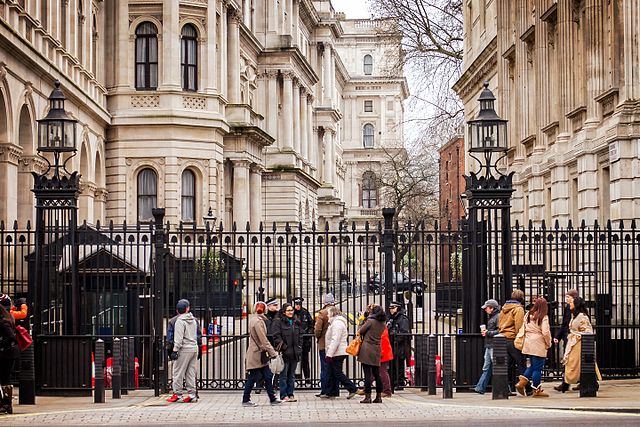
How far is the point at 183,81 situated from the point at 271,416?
38933 mm

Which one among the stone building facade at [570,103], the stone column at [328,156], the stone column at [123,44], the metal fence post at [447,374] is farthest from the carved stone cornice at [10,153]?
the stone column at [328,156]

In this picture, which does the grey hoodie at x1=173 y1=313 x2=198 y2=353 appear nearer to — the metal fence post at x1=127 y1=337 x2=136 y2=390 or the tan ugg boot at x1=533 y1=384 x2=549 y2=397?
the metal fence post at x1=127 y1=337 x2=136 y2=390

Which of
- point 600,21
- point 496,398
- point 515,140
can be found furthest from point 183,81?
point 496,398

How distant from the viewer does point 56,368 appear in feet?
69.6

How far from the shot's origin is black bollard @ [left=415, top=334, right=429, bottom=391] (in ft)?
71.8

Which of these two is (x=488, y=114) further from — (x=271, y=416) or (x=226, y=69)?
(x=226, y=69)

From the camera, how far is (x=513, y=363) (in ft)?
69.8

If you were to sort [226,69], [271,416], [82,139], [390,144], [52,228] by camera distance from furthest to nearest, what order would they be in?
[390,144]
[226,69]
[82,139]
[52,228]
[271,416]

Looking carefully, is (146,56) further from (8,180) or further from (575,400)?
(575,400)

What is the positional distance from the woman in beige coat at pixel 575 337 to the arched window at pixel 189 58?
123 ft

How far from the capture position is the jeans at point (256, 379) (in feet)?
65.6

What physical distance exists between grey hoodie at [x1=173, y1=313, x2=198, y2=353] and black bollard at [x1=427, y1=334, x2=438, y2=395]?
368 cm

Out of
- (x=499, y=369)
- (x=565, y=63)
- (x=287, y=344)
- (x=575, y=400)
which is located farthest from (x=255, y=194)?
(x=575, y=400)

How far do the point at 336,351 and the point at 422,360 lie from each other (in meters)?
2.23
